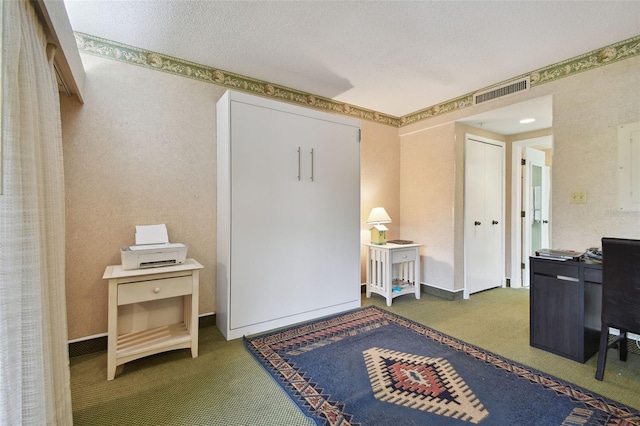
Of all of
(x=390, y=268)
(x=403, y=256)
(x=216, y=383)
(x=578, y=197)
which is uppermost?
(x=578, y=197)

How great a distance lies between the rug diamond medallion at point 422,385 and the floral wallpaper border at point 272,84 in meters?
2.71

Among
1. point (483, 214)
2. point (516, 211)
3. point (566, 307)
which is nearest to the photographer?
point (566, 307)

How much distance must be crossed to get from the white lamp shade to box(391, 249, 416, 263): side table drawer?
0.40m

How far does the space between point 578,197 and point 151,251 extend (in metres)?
3.56

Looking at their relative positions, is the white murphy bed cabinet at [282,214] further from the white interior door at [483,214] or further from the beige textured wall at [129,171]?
the white interior door at [483,214]

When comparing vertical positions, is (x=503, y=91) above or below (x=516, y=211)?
above

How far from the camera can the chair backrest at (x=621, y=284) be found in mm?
1767

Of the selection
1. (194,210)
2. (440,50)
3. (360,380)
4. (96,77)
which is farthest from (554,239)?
(96,77)

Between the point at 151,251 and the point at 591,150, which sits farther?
the point at 591,150

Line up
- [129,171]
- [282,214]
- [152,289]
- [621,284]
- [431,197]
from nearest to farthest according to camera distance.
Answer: [621,284]
[152,289]
[129,171]
[282,214]
[431,197]

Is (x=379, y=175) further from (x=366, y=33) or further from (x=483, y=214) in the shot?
(x=366, y=33)

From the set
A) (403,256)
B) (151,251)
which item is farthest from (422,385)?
(151,251)

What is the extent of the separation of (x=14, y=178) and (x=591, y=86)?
384 centimetres

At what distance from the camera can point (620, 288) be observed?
5.98 feet
